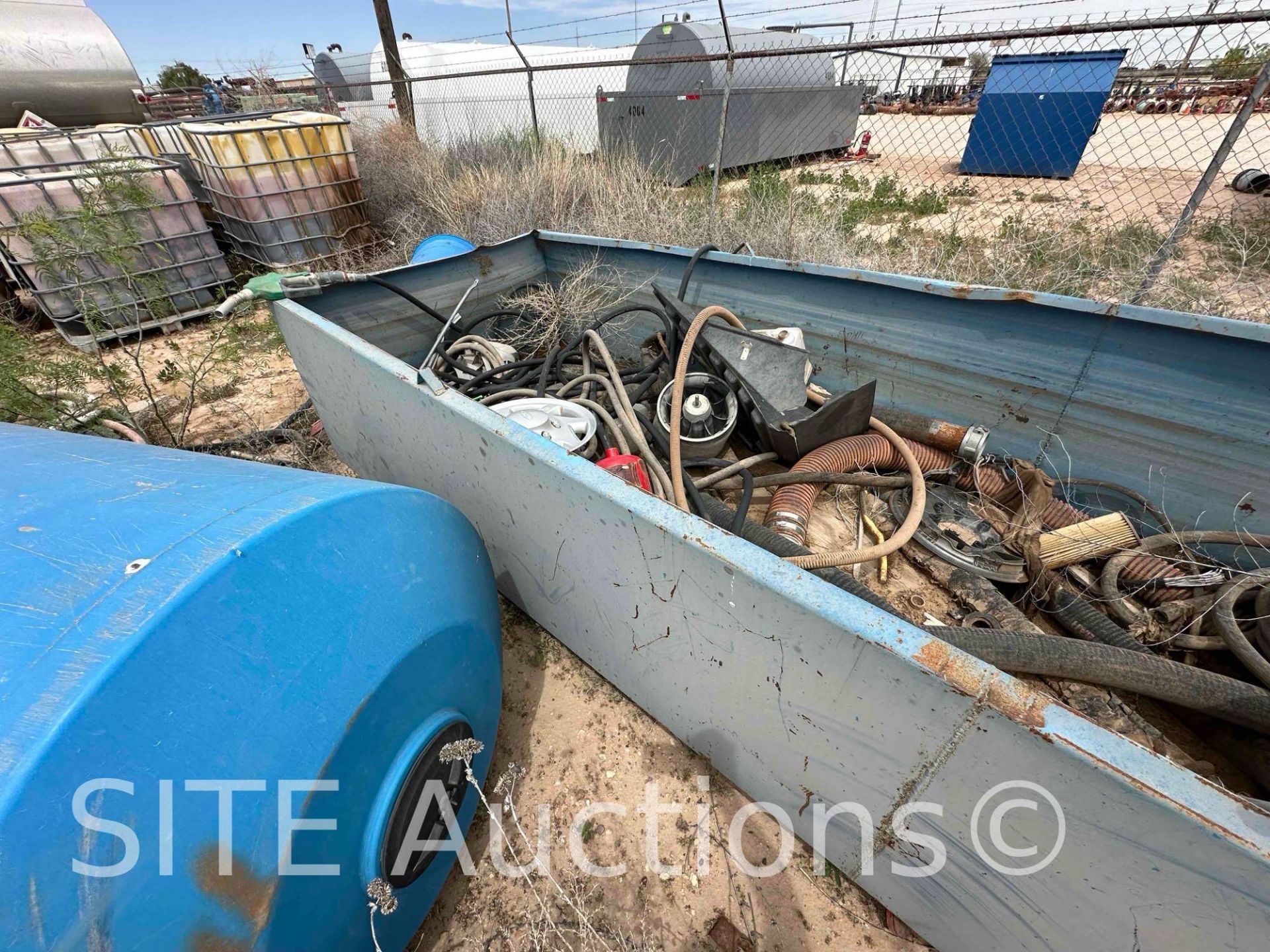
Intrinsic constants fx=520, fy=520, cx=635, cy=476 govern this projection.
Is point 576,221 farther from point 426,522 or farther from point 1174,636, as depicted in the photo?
Answer: point 1174,636

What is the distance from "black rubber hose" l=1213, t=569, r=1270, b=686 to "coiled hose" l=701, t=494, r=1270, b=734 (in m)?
0.12

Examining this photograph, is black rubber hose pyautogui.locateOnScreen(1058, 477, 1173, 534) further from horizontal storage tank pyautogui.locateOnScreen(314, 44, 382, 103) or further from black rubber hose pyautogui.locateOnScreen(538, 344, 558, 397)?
horizontal storage tank pyautogui.locateOnScreen(314, 44, 382, 103)

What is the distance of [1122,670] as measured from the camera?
138 cm

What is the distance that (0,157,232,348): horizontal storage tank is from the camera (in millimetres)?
3227

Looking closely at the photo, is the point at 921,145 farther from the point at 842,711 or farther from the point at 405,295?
the point at 842,711

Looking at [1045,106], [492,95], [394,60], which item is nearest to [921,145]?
[1045,106]

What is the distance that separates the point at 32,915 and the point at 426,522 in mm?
806

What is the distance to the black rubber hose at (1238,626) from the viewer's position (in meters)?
1.45

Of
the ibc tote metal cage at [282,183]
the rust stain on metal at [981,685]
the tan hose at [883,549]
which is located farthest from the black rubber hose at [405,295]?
the ibc tote metal cage at [282,183]

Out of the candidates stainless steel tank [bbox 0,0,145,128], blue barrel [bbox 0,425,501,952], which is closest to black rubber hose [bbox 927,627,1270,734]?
blue barrel [bbox 0,425,501,952]

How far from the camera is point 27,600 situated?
0.82 meters

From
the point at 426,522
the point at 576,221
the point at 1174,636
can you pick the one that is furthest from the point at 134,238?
the point at 1174,636

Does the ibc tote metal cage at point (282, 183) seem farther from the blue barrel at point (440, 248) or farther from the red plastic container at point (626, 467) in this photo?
the red plastic container at point (626, 467)

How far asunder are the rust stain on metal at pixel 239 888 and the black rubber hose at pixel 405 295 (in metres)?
2.36
